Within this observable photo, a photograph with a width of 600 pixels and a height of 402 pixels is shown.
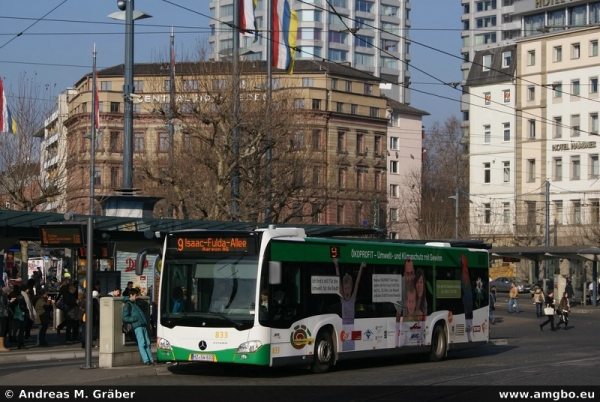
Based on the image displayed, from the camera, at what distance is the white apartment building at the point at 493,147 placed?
89500 mm

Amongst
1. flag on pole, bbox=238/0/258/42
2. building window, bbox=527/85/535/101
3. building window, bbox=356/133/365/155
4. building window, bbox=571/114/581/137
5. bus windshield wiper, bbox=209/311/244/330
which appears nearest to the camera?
bus windshield wiper, bbox=209/311/244/330

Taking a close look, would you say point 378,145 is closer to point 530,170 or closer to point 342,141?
point 342,141

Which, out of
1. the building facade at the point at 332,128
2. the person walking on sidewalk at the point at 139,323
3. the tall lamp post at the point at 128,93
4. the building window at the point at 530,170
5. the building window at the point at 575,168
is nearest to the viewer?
the person walking on sidewalk at the point at 139,323

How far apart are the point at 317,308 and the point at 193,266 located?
2.47 m

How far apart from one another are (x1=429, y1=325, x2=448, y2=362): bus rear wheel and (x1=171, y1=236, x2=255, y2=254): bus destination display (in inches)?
269

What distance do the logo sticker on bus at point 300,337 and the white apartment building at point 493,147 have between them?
228 feet

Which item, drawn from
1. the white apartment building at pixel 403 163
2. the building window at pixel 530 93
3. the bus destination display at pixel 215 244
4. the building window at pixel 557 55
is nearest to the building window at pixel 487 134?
the building window at pixel 530 93

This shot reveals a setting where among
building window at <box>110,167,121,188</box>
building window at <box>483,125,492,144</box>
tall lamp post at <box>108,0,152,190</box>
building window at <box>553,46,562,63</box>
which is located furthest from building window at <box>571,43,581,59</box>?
tall lamp post at <box>108,0,152,190</box>

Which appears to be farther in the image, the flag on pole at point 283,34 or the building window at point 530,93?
the building window at point 530,93

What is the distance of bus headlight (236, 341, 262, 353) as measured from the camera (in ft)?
59.7

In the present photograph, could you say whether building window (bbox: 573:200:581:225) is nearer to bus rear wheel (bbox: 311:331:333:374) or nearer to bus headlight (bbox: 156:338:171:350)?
bus rear wheel (bbox: 311:331:333:374)

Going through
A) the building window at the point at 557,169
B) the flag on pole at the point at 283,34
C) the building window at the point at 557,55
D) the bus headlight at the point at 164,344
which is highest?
the building window at the point at 557,55

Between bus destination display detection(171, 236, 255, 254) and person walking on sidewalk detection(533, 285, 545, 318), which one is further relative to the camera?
person walking on sidewalk detection(533, 285, 545, 318)

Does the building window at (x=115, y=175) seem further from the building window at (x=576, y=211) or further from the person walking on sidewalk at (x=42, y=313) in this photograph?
the person walking on sidewalk at (x=42, y=313)
